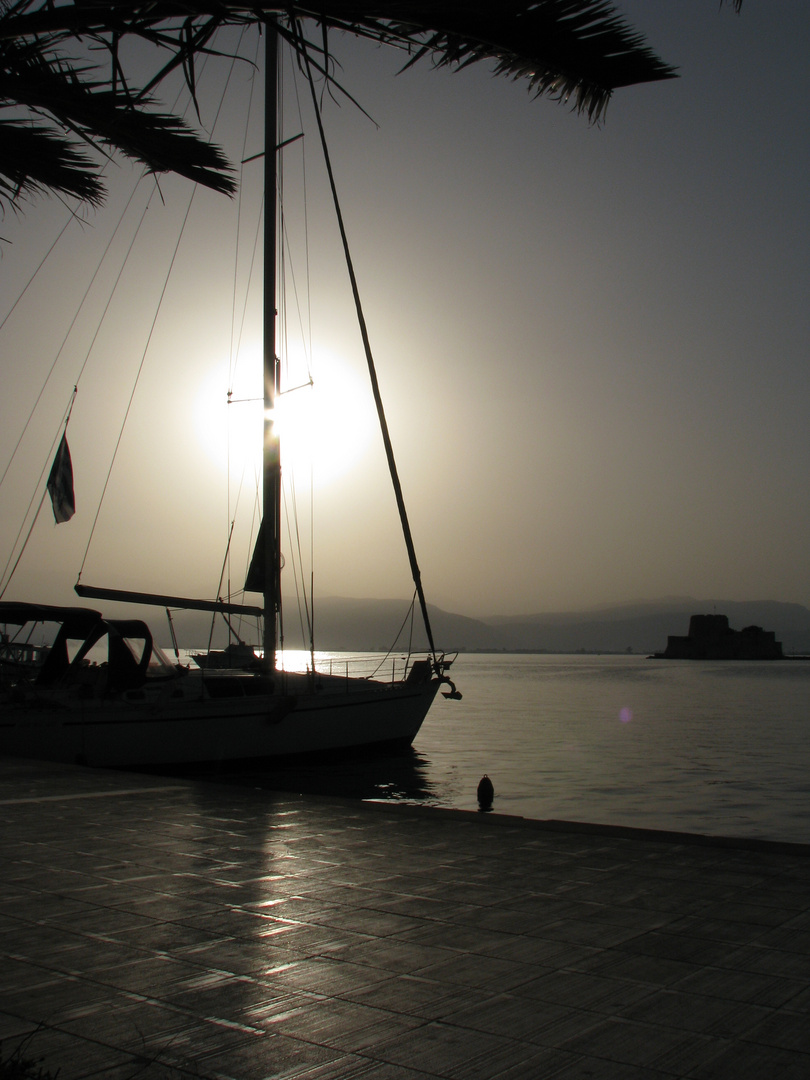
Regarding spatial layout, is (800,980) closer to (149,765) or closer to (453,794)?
(149,765)

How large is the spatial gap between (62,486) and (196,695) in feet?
20.2

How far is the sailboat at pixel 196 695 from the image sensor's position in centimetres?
1864

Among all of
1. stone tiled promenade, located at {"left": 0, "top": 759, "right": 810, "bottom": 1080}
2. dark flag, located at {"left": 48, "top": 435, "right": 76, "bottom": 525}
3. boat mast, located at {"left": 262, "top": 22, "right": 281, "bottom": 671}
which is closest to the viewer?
stone tiled promenade, located at {"left": 0, "top": 759, "right": 810, "bottom": 1080}

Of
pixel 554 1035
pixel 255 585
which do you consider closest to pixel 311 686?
pixel 255 585

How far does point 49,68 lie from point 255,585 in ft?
57.6

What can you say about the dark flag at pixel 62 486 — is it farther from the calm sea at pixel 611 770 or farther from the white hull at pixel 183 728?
the calm sea at pixel 611 770

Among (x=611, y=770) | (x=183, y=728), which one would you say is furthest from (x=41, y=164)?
(x=611, y=770)

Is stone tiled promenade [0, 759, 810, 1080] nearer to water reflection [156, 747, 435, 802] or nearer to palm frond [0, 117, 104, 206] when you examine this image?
palm frond [0, 117, 104, 206]

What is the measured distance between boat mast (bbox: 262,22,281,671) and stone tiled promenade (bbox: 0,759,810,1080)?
14.0m

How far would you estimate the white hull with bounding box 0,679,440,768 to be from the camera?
18.5m

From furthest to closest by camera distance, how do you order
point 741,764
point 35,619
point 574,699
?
1. point 574,699
2. point 741,764
3. point 35,619

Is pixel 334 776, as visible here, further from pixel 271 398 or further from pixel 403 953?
pixel 403 953

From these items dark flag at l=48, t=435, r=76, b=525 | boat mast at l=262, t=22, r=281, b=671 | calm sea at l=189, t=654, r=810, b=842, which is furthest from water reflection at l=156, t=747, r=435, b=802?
dark flag at l=48, t=435, r=76, b=525

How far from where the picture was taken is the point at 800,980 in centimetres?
405
